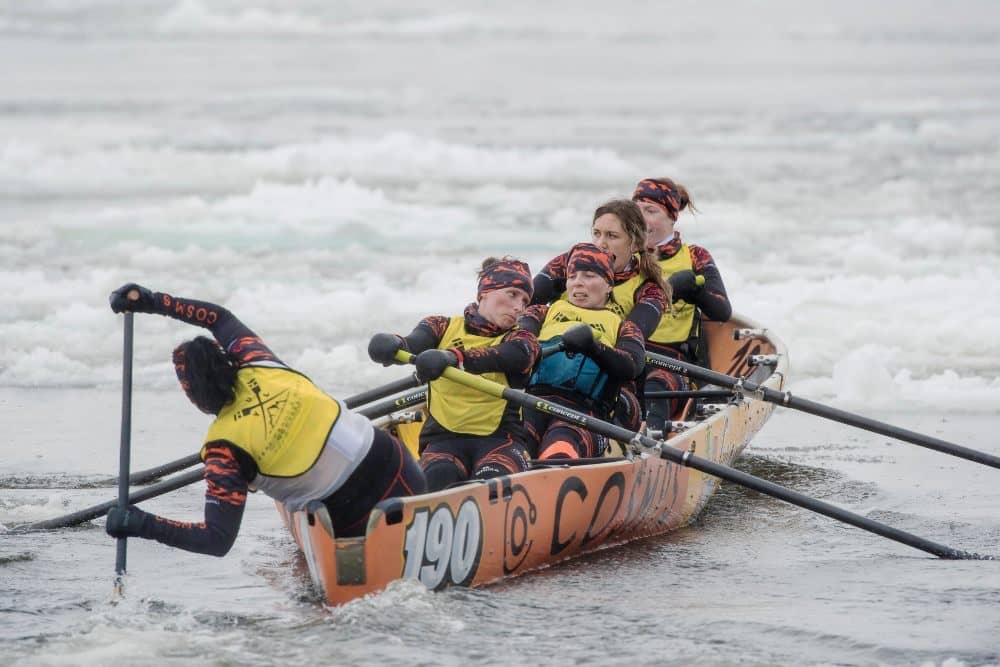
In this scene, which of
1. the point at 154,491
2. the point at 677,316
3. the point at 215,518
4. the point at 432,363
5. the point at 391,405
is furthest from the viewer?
the point at 677,316

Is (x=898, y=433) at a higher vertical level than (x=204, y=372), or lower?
lower

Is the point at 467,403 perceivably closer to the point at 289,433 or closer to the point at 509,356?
the point at 509,356

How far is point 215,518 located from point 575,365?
9.57 feet

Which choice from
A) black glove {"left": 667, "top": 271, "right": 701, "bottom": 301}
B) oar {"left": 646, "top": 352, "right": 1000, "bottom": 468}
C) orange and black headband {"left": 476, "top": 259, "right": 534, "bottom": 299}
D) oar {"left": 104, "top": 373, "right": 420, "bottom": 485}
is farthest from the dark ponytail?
black glove {"left": 667, "top": 271, "right": 701, "bottom": 301}

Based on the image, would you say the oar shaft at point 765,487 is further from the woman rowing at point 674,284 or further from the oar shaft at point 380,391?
the woman rowing at point 674,284

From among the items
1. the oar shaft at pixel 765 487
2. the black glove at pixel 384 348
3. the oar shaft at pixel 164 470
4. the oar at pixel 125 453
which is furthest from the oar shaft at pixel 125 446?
the oar shaft at pixel 765 487

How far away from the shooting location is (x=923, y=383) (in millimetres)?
13023

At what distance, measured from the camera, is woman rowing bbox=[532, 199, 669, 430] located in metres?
8.93

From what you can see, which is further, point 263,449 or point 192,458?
point 192,458

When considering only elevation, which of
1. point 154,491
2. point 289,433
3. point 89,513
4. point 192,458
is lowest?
point 89,513

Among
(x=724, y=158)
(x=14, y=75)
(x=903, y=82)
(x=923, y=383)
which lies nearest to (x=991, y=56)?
(x=903, y=82)

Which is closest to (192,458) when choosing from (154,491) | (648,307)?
(154,491)

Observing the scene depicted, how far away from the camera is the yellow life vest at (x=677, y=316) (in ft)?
33.7

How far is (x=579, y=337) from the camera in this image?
8.00 meters
